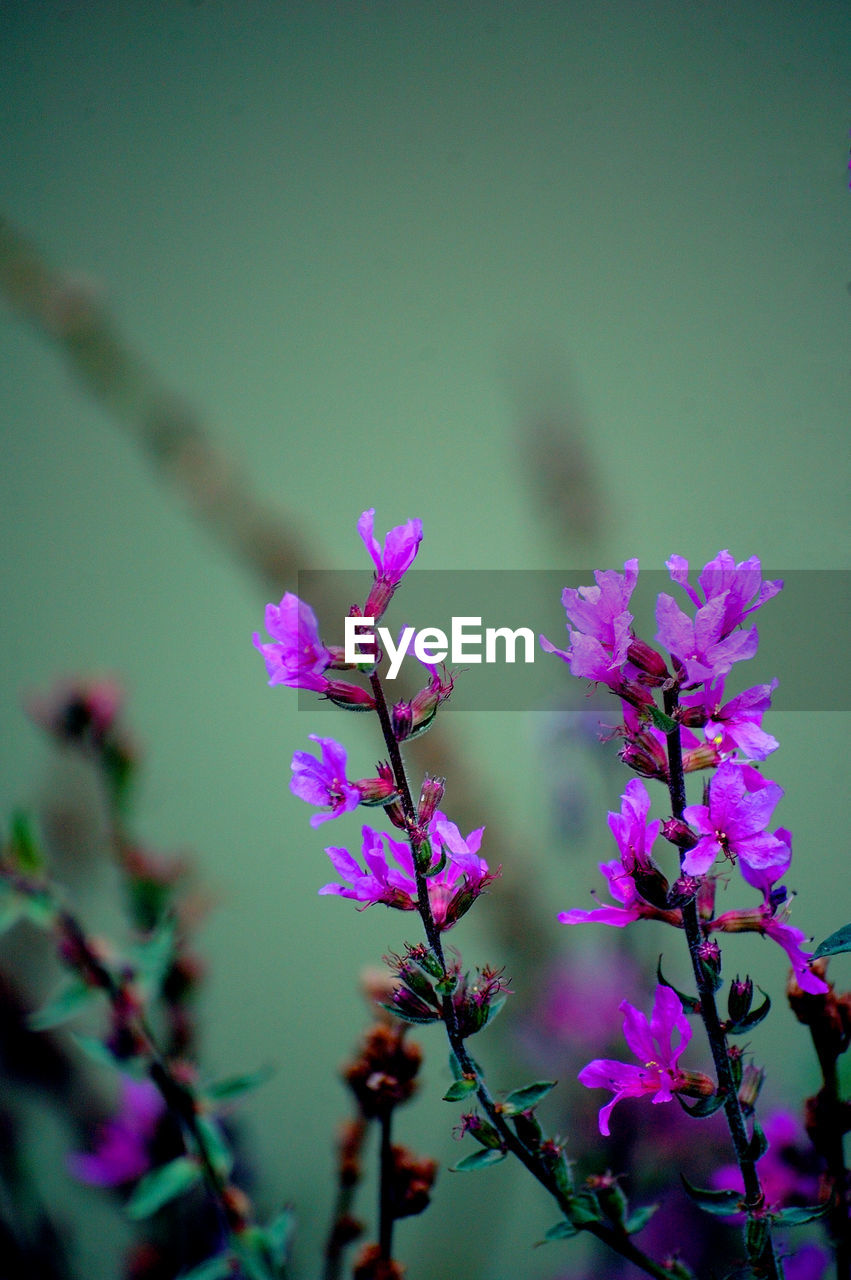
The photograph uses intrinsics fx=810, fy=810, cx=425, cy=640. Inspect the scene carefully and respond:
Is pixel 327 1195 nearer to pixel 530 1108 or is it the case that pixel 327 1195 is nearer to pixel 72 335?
pixel 530 1108

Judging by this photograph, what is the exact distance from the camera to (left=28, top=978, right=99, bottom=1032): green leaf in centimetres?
39

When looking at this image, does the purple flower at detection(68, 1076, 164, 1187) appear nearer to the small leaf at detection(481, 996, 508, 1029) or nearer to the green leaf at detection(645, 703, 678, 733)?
the small leaf at detection(481, 996, 508, 1029)

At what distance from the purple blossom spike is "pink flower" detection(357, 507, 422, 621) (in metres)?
0.18

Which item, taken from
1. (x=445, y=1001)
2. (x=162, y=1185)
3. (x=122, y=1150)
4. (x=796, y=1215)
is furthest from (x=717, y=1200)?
(x=122, y=1150)

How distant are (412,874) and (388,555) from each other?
4.7 inches

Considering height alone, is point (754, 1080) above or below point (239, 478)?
below

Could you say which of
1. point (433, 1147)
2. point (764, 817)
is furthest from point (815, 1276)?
point (433, 1147)

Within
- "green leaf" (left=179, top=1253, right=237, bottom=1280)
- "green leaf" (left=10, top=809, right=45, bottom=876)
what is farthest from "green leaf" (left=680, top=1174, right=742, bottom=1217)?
→ "green leaf" (left=10, top=809, right=45, bottom=876)

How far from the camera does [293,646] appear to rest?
0.96 feet

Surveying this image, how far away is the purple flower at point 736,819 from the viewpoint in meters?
0.27

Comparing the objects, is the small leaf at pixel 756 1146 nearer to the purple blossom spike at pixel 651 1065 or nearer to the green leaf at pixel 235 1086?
the purple blossom spike at pixel 651 1065

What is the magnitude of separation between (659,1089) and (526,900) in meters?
0.21

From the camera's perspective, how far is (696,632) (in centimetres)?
27

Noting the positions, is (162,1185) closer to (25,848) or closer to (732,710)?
(25,848)
